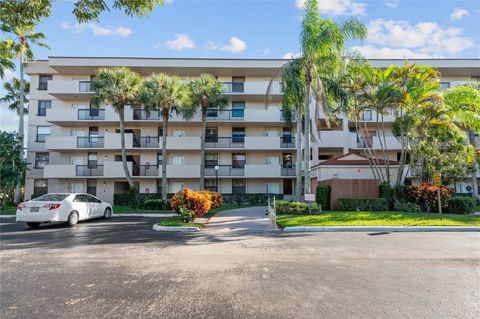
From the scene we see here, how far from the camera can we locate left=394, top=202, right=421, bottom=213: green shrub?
717 inches

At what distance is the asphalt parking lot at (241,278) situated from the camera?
4.45m

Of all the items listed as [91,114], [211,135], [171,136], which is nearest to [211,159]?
[211,135]

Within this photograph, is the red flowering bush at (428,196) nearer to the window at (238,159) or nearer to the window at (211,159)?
the window at (238,159)

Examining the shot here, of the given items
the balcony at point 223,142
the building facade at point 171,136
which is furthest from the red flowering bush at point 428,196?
the balcony at point 223,142

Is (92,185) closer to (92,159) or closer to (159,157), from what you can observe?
(92,159)

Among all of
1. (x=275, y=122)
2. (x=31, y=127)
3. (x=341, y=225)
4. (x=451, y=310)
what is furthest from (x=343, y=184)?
(x=31, y=127)

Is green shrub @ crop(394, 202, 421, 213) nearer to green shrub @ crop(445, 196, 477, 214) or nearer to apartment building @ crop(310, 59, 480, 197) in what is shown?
green shrub @ crop(445, 196, 477, 214)

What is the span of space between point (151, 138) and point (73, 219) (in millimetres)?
16512

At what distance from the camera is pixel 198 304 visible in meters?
4.62

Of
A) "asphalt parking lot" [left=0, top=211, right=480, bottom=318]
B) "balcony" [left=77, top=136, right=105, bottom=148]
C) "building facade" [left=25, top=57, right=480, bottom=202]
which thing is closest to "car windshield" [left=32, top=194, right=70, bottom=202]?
"asphalt parking lot" [left=0, top=211, right=480, bottom=318]

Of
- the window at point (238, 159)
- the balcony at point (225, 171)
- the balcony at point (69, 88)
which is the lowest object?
the balcony at point (225, 171)

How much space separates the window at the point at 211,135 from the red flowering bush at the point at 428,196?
58.7 ft

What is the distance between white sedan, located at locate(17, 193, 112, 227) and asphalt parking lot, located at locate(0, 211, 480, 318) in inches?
135

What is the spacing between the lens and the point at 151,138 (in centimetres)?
3041
